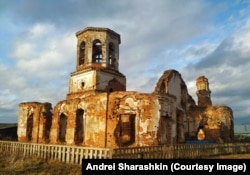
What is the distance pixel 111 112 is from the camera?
16.2m

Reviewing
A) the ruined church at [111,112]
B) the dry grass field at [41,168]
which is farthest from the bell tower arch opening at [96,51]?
the dry grass field at [41,168]

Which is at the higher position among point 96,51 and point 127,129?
point 96,51

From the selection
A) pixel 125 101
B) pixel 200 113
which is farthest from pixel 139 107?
pixel 200 113

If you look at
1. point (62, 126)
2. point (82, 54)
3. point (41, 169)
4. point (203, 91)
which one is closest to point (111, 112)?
point (62, 126)

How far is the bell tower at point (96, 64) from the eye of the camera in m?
21.0

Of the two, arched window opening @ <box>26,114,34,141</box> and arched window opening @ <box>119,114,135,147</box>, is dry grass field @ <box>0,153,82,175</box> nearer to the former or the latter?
arched window opening @ <box>119,114,135,147</box>

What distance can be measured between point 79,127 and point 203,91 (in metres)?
16.8

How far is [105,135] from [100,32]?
9057 millimetres

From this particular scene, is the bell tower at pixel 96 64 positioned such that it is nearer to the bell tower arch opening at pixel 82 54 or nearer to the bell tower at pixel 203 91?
the bell tower arch opening at pixel 82 54

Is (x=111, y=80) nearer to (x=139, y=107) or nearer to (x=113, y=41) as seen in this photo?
(x=113, y=41)

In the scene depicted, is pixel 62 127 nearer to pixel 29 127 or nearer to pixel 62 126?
pixel 62 126

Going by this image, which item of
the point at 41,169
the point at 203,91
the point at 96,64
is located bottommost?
the point at 41,169

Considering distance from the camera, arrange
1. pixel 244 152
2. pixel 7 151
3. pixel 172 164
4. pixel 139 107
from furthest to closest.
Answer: pixel 244 152
pixel 7 151
pixel 139 107
pixel 172 164

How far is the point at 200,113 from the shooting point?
81.6 feet
